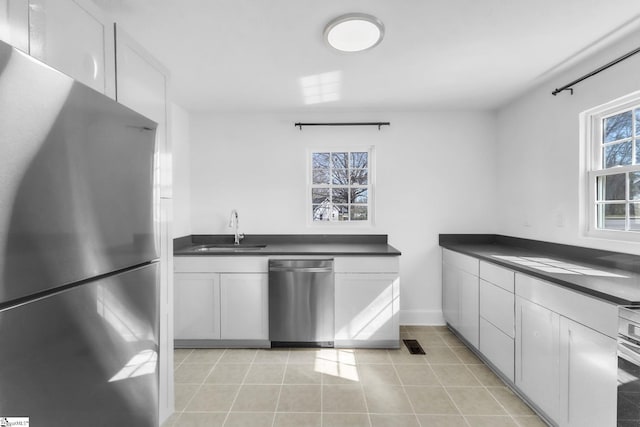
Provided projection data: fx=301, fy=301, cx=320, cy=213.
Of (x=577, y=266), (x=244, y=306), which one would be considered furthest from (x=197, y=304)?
(x=577, y=266)

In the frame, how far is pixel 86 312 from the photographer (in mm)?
653

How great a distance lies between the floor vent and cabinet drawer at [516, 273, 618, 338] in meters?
1.14

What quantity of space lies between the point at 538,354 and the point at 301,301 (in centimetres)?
180

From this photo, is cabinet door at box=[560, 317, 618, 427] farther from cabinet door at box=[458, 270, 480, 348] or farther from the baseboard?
the baseboard

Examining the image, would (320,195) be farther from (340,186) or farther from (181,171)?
(181,171)

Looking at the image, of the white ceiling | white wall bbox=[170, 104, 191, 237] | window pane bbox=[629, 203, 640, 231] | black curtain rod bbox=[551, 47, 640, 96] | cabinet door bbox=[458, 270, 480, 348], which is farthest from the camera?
white wall bbox=[170, 104, 191, 237]

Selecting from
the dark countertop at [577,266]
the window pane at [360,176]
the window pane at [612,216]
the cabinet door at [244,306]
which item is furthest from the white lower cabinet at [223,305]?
the window pane at [612,216]

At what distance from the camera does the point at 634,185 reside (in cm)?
206

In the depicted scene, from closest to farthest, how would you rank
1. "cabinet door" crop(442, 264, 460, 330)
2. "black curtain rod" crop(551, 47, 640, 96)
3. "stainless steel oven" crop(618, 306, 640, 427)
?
"stainless steel oven" crop(618, 306, 640, 427) → "black curtain rod" crop(551, 47, 640, 96) → "cabinet door" crop(442, 264, 460, 330)

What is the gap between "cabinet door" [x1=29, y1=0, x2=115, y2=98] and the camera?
1062mm

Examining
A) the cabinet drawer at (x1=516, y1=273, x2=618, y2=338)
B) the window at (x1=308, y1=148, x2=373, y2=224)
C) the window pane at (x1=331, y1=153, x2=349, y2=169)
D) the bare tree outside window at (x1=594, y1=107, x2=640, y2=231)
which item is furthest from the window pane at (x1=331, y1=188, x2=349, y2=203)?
the bare tree outside window at (x1=594, y1=107, x2=640, y2=231)

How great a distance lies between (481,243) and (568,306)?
1841 mm

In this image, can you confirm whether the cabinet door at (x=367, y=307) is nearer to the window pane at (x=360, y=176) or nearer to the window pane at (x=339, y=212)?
the window pane at (x=339, y=212)

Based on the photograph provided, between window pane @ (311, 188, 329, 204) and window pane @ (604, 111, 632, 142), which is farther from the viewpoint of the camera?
window pane @ (311, 188, 329, 204)
